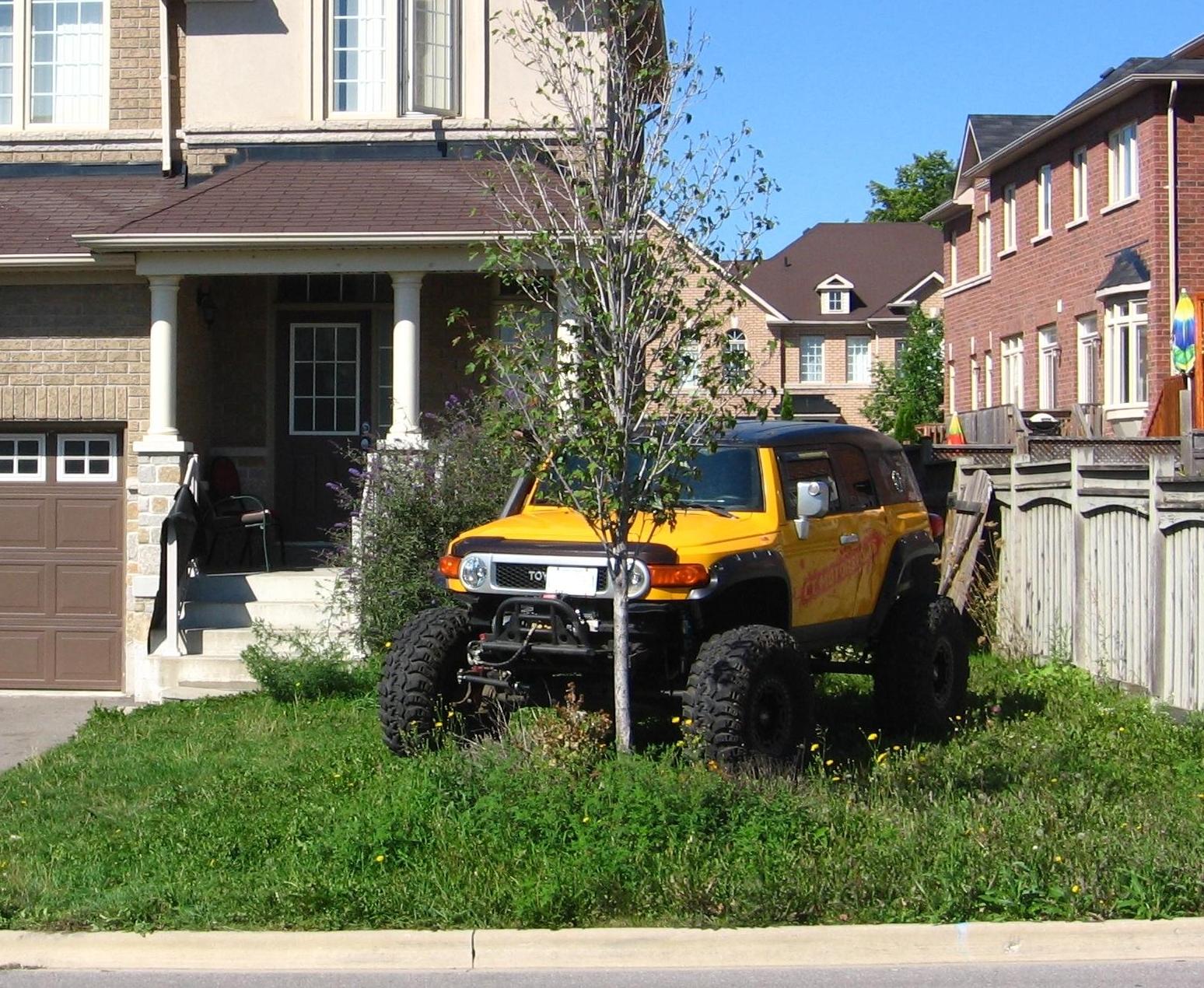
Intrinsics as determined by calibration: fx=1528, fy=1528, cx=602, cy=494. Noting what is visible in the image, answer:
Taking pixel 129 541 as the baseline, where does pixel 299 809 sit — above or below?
below

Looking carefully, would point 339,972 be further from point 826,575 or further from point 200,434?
point 200,434

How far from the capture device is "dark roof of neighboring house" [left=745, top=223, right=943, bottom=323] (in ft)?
177

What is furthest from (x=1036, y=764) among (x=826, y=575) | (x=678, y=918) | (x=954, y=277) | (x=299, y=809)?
(x=954, y=277)

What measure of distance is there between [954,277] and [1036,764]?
2828cm

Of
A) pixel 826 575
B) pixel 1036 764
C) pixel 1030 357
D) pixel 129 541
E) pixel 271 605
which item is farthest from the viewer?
pixel 1030 357

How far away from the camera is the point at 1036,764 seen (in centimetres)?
866

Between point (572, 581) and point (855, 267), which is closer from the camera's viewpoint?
point (572, 581)

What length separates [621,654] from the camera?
7637mm

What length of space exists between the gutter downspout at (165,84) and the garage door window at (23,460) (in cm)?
317

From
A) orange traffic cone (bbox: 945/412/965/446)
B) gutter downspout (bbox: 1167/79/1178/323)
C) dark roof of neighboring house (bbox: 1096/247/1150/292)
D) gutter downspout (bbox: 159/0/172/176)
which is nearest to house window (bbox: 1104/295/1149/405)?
dark roof of neighboring house (bbox: 1096/247/1150/292)

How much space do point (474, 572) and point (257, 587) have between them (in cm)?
624

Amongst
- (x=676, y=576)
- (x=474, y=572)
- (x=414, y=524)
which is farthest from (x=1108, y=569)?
(x=474, y=572)

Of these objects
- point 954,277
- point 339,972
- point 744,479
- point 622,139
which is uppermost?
point 954,277

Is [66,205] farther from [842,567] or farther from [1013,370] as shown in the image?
[1013,370]
